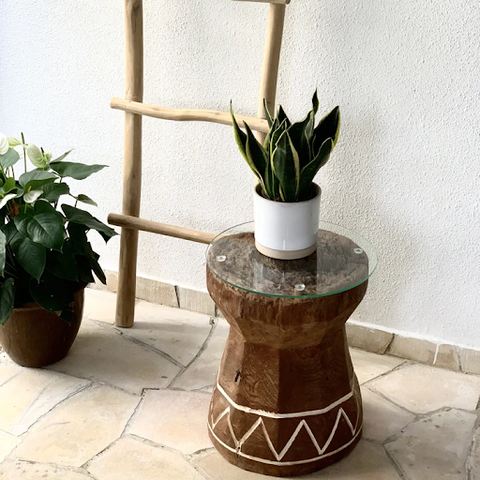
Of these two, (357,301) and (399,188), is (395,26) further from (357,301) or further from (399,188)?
(357,301)

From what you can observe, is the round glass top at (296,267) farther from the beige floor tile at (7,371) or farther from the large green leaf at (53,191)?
the beige floor tile at (7,371)

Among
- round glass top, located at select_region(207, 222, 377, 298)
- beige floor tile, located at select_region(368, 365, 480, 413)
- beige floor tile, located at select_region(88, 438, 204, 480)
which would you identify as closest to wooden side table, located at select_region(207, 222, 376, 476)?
round glass top, located at select_region(207, 222, 377, 298)

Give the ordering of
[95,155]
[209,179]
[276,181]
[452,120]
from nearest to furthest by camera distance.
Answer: [276,181] < [452,120] < [209,179] < [95,155]

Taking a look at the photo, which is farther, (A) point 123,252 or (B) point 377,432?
(A) point 123,252

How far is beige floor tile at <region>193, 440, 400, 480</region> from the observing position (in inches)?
67.9

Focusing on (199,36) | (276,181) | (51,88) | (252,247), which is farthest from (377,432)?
(51,88)

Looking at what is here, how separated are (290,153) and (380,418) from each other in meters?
0.86

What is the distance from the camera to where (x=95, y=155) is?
234cm

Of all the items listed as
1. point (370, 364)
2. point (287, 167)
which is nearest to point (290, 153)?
point (287, 167)

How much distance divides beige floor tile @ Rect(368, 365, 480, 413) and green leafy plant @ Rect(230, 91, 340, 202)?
0.74 metres

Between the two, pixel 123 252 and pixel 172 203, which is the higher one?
pixel 172 203

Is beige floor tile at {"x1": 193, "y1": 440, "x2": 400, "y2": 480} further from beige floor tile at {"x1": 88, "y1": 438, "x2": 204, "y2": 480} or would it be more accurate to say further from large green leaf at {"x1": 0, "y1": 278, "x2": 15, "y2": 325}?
large green leaf at {"x1": 0, "y1": 278, "x2": 15, "y2": 325}

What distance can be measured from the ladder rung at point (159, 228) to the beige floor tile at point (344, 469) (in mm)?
635

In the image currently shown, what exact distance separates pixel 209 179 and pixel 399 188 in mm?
598
